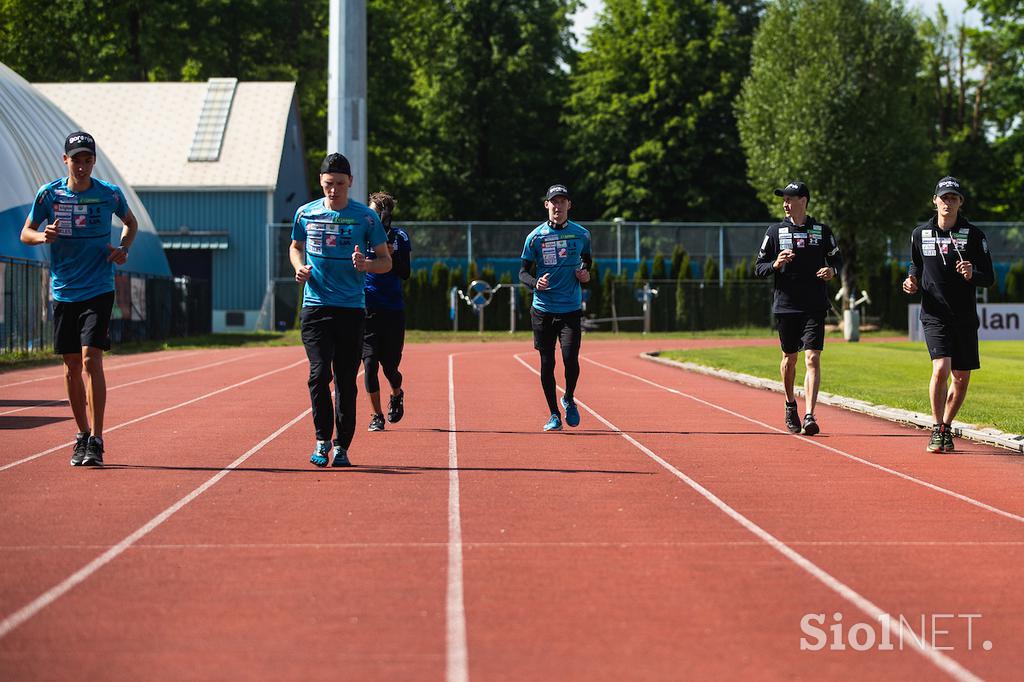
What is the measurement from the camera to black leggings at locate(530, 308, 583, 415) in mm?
12078

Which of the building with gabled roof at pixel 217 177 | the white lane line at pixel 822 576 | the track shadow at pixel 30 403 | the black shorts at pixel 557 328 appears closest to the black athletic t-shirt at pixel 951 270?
the white lane line at pixel 822 576

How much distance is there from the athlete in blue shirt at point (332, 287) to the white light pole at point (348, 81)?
23.8 metres

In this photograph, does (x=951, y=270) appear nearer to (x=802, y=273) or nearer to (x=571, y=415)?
→ (x=802, y=273)

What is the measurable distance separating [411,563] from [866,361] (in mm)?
18896

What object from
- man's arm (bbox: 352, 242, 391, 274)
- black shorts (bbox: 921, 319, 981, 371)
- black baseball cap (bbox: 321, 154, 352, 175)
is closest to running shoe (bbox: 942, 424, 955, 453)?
black shorts (bbox: 921, 319, 981, 371)

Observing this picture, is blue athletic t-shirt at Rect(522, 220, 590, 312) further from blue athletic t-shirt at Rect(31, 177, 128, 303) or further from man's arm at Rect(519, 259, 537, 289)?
blue athletic t-shirt at Rect(31, 177, 128, 303)

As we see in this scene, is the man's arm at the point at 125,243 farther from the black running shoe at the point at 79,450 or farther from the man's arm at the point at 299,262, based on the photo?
the black running shoe at the point at 79,450

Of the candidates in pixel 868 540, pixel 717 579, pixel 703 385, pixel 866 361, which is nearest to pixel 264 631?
pixel 717 579

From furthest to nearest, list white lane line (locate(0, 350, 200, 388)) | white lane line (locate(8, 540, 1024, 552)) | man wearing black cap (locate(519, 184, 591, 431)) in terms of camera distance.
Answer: white lane line (locate(0, 350, 200, 388))
man wearing black cap (locate(519, 184, 591, 431))
white lane line (locate(8, 540, 1024, 552))

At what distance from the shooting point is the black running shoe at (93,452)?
9.31 metres

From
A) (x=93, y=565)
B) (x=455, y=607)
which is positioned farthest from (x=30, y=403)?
(x=455, y=607)

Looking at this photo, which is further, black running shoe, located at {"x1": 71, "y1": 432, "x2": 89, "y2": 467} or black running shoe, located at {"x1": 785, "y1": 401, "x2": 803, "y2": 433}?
black running shoe, located at {"x1": 785, "y1": 401, "x2": 803, "y2": 433}

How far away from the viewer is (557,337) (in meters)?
12.4

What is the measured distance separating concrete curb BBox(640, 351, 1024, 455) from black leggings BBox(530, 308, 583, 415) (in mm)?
3414
